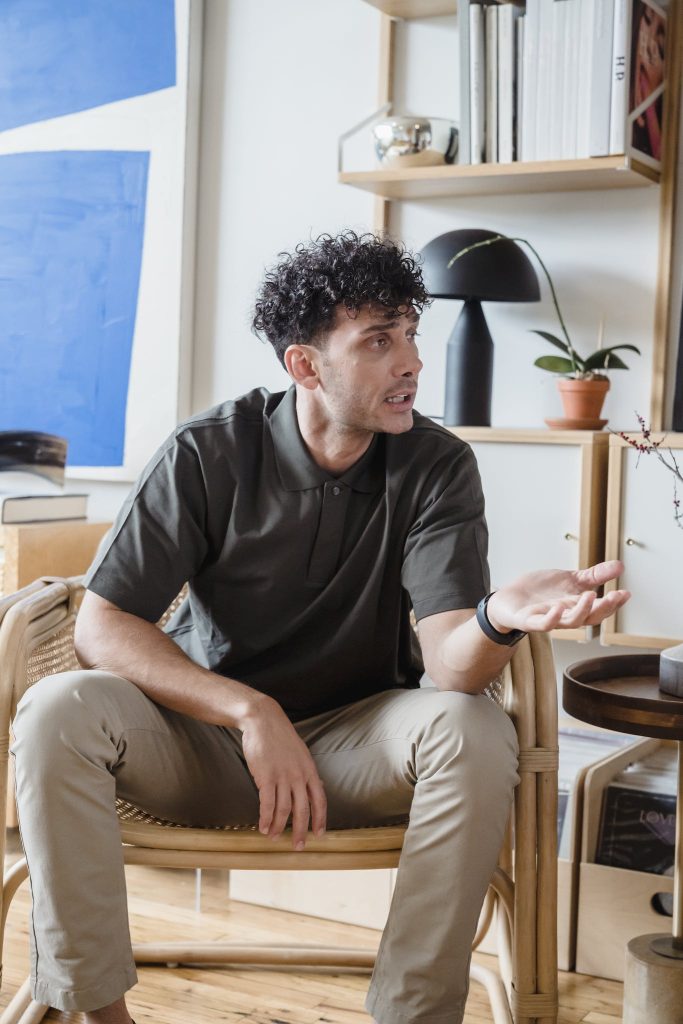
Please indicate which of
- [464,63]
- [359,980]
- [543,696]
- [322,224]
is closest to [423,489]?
[543,696]

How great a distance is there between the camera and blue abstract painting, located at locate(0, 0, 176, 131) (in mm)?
2732

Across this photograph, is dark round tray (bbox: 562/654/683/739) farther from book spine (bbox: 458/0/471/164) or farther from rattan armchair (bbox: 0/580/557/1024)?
book spine (bbox: 458/0/471/164)

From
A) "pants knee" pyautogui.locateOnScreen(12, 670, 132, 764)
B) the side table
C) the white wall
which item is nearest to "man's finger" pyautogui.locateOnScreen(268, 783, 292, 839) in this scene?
"pants knee" pyautogui.locateOnScreen(12, 670, 132, 764)

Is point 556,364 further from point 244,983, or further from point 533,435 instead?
point 244,983

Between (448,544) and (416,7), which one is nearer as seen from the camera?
(448,544)

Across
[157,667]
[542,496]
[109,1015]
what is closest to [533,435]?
[542,496]

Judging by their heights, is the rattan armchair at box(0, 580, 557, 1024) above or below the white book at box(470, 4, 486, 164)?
below

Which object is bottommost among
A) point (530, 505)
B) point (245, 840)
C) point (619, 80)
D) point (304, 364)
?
point (245, 840)

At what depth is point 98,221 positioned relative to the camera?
9.16 feet

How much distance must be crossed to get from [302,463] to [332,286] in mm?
253

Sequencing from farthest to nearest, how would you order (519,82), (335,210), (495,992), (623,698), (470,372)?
1. (335,210)
2. (470,372)
3. (519,82)
4. (495,992)
5. (623,698)

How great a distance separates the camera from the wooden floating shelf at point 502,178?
2.15 meters

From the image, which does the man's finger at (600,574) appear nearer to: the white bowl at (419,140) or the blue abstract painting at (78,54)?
the white bowl at (419,140)

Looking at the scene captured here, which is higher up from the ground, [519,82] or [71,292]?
[519,82]
